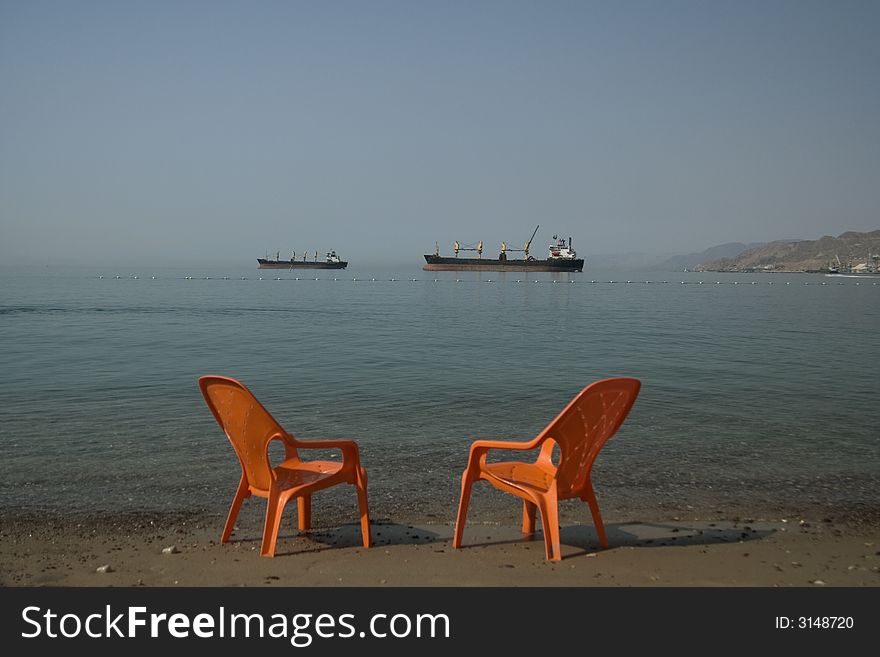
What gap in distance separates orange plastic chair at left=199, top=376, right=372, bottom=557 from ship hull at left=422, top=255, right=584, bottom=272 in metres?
106

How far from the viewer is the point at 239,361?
12.7 m

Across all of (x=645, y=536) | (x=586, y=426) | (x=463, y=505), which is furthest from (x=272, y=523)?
(x=645, y=536)

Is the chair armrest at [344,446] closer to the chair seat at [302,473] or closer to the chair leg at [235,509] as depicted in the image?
the chair seat at [302,473]

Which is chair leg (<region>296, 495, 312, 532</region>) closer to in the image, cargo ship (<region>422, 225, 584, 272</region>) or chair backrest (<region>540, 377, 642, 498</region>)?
chair backrest (<region>540, 377, 642, 498</region>)

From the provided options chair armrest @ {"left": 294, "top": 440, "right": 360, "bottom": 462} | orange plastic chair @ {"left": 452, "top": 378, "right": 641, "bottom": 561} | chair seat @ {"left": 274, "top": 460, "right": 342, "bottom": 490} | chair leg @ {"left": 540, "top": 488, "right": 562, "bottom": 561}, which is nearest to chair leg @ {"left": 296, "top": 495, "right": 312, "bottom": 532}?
chair seat @ {"left": 274, "top": 460, "right": 342, "bottom": 490}

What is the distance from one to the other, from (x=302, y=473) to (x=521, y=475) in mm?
1157

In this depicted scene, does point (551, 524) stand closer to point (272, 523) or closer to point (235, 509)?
point (272, 523)

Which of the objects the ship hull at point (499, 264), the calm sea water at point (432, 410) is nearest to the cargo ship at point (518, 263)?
the ship hull at point (499, 264)

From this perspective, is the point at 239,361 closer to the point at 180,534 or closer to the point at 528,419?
the point at 528,419

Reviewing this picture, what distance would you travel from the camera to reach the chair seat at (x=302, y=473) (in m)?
3.59

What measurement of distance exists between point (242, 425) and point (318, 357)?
942 cm

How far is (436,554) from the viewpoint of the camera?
349cm

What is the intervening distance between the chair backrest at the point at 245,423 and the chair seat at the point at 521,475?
1102mm
